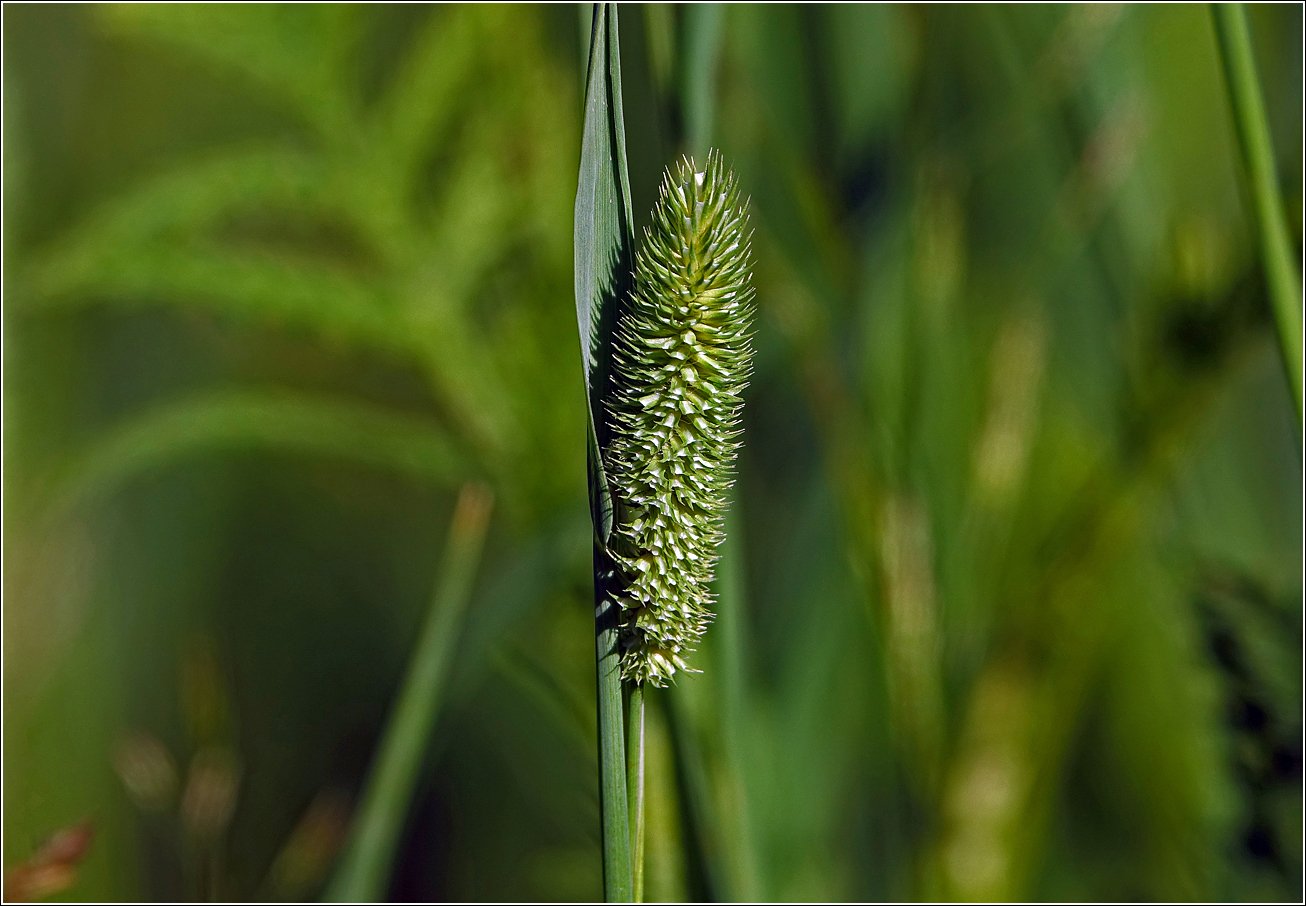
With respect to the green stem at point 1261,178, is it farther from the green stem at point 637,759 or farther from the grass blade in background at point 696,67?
the green stem at point 637,759

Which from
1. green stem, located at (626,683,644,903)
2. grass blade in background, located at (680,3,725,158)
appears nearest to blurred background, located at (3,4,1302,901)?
grass blade in background, located at (680,3,725,158)

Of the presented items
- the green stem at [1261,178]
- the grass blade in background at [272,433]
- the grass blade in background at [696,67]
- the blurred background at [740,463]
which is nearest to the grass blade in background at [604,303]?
the blurred background at [740,463]

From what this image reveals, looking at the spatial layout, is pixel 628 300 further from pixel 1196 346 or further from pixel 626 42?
pixel 626 42

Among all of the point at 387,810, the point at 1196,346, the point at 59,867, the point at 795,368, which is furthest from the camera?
the point at 795,368

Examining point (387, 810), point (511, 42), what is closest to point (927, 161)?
point (511, 42)

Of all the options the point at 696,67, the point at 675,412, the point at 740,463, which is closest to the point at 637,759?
the point at 675,412

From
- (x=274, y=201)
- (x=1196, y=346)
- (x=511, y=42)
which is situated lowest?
(x=1196, y=346)

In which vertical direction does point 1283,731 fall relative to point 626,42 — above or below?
below
